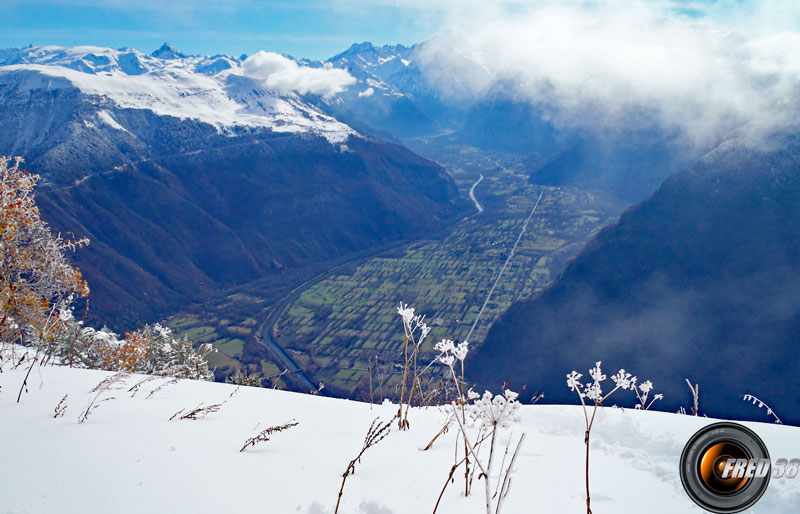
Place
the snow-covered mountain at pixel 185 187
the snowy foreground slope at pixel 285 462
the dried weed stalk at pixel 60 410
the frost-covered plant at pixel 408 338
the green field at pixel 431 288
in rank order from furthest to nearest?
the snow-covered mountain at pixel 185 187
the green field at pixel 431 288
the frost-covered plant at pixel 408 338
the dried weed stalk at pixel 60 410
the snowy foreground slope at pixel 285 462

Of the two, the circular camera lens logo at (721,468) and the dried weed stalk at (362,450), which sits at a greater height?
the circular camera lens logo at (721,468)

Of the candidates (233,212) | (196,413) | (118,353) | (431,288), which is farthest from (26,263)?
(233,212)

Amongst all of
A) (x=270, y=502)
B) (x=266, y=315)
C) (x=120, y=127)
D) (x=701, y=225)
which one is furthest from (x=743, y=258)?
(x=120, y=127)

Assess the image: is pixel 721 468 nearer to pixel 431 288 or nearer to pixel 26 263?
pixel 26 263

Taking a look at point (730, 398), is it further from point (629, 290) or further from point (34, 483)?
point (34, 483)

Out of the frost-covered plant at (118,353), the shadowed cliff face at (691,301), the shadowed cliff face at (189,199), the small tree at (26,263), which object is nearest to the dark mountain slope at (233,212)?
the shadowed cliff face at (189,199)

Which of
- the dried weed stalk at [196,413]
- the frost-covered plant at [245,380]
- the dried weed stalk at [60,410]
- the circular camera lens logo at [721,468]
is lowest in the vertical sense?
the frost-covered plant at [245,380]

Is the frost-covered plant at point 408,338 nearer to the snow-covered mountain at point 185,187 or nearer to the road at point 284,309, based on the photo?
the road at point 284,309
